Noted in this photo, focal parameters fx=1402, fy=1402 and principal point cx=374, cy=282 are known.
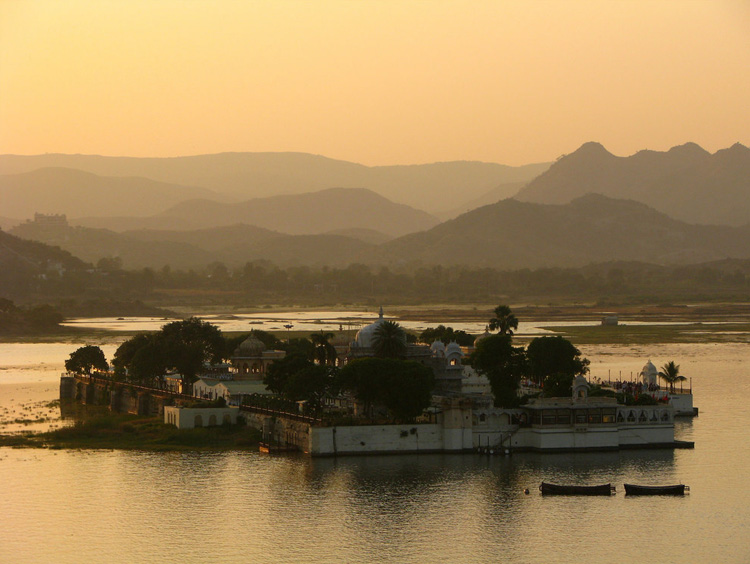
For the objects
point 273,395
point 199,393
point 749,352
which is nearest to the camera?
point 273,395

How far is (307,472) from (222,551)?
654 inches

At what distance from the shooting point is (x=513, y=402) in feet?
296

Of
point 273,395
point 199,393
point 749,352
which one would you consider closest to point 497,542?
point 273,395

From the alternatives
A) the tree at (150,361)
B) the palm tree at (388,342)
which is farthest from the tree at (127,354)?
the palm tree at (388,342)

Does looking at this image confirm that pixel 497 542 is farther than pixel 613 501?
No

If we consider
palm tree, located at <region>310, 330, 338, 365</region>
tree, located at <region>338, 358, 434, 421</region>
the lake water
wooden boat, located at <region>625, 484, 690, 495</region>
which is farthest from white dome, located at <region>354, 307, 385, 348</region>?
wooden boat, located at <region>625, 484, 690, 495</region>

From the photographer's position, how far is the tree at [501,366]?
9188cm

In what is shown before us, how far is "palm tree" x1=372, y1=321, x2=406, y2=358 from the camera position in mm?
98375

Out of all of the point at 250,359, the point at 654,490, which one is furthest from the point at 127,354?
the point at 654,490

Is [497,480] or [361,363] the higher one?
[361,363]

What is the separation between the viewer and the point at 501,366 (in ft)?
321

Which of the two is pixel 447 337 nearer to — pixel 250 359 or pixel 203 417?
pixel 250 359

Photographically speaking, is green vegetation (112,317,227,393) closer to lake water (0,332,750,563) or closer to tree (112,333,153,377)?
tree (112,333,153,377)

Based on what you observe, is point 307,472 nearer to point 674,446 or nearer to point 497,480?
point 497,480
